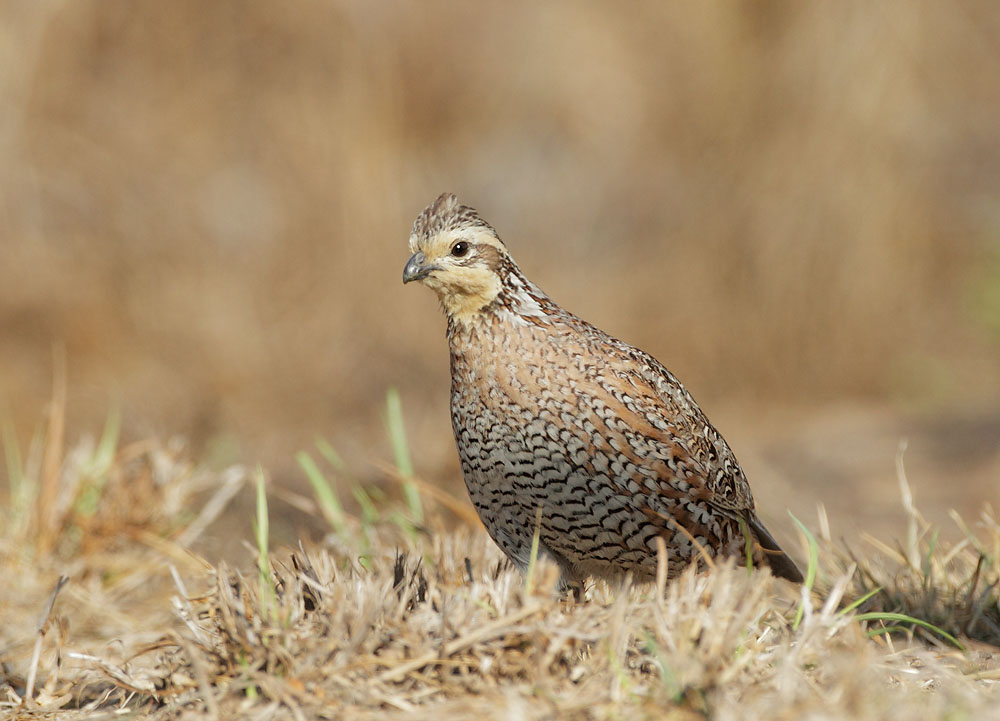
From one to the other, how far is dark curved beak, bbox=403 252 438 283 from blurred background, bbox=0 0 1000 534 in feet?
13.9

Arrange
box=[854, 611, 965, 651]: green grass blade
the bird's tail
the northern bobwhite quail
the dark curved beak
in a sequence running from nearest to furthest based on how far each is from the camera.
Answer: box=[854, 611, 965, 651]: green grass blade → the northern bobwhite quail → the dark curved beak → the bird's tail

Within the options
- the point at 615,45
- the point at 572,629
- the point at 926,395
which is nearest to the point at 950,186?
the point at 926,395

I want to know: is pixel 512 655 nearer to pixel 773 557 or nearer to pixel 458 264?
pixel 458 264

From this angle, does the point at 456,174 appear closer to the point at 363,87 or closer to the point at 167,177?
the point at 363,87

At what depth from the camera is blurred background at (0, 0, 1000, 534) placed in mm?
8891

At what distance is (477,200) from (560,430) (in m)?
7.51

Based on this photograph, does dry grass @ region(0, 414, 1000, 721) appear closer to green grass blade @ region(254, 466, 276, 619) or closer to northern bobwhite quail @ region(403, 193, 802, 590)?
green grass blade @ region(254, 466, 276, 619)

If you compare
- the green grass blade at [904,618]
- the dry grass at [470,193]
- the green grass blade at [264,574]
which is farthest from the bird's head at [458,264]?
the dry grass at [470,193]

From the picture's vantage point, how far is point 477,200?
1062 centimetres

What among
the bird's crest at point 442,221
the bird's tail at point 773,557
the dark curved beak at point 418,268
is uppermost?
the bird's crest at point 442,221

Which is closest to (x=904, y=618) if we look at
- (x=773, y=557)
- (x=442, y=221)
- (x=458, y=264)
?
(x=773, y=557)

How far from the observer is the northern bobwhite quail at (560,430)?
3.32 metres

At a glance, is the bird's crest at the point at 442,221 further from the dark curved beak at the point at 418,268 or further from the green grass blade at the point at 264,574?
the green grass blade at the point at 264,574

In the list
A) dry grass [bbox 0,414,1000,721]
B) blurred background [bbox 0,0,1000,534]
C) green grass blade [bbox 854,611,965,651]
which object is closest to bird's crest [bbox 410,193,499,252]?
dry grass [bbox 0,414,1000,721]
